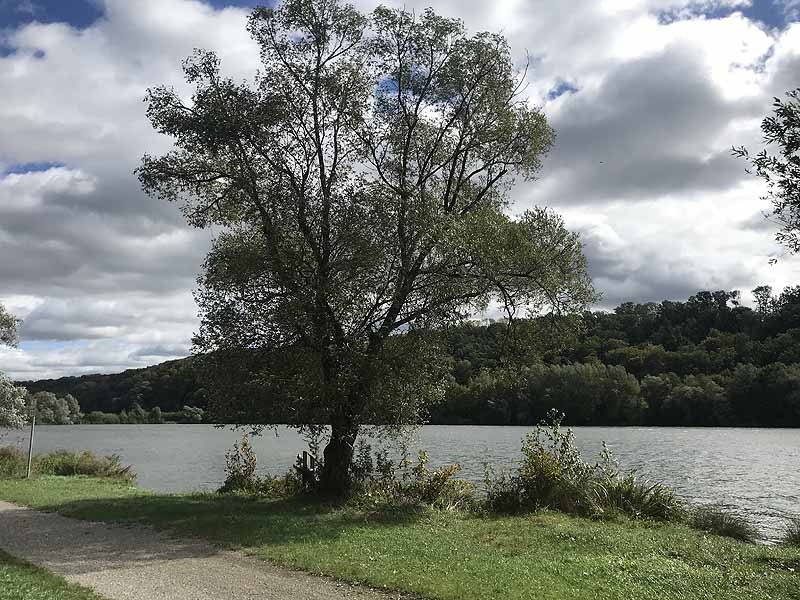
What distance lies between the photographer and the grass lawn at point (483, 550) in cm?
959

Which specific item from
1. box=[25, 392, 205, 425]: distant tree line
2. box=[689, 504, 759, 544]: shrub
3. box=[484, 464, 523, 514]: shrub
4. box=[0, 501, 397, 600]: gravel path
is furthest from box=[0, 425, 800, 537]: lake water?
box=[0, 501, 397, 600]: gravel path

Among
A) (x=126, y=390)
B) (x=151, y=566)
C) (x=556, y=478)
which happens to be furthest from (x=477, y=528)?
(x=126, y=390)

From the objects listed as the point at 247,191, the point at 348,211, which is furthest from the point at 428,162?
the point at 247,191

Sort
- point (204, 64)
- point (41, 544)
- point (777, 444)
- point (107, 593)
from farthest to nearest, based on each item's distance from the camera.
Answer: point (777, 444), point (204, 64), point (41, 544), point (107, 593)

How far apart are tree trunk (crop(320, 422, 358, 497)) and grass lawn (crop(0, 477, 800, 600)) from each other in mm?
1005

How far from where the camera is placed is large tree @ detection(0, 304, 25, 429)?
25.0 metres

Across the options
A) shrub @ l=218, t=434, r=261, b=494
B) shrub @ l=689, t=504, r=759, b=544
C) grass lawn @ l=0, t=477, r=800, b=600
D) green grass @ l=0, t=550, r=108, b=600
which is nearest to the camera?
green grass @ l=0, t=550, r=108, b=600

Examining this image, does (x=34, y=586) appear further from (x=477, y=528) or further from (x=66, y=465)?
(x=66, y=465)

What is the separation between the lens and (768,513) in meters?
21.8

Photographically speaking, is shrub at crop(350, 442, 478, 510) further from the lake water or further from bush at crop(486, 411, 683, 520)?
the lake water

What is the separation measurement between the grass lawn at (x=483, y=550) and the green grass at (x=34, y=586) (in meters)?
3.04

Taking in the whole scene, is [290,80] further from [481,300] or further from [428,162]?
[481,300]

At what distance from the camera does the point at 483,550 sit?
39.3 ft

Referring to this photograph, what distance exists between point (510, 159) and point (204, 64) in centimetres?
846
